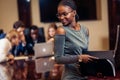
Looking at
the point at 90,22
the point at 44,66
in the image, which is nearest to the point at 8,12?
the point at 90,22

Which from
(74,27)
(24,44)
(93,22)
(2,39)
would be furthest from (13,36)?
(93,22)

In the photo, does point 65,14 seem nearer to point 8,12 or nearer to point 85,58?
point 85,58

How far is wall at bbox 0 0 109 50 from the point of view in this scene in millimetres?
4887

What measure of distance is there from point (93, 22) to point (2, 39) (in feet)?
8.12

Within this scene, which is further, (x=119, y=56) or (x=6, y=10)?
Answer: (x=6, y=10)

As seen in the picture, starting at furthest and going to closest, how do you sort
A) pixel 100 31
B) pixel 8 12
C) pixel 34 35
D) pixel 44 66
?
pixel 8 12, pixel 100 31, pixel 34 35, pixel 44 66

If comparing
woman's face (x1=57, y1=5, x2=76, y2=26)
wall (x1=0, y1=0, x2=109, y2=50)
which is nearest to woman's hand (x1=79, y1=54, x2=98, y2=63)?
woman's face (x1=57, y1=5, x2=76, y2=26)

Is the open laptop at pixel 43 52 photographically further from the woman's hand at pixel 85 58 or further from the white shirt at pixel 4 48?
the woman's hand at pixel 85 58

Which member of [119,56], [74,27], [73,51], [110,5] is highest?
[110,5]

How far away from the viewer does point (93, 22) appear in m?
4.97

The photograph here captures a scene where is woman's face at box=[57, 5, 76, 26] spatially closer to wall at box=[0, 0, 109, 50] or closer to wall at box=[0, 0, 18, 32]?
wall at box=[0, 0, 109, 50]

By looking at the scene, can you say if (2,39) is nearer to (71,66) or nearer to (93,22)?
(71,66)

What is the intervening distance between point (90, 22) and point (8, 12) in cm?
174

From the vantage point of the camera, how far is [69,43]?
1.17m
